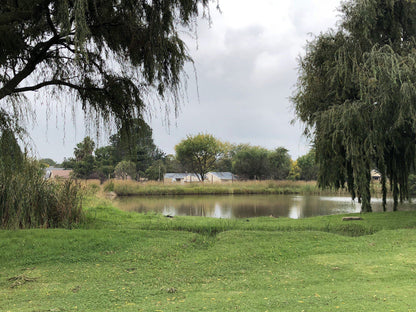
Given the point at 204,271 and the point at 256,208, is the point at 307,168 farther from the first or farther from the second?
the point at 204,271

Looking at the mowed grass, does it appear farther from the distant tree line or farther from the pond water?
the distant tree line

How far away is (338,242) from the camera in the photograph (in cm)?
732

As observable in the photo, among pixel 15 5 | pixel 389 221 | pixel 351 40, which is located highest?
pixel 351 40

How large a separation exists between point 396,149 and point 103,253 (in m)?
10.0

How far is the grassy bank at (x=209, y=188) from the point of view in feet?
106

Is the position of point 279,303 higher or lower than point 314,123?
lower

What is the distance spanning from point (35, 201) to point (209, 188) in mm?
26142

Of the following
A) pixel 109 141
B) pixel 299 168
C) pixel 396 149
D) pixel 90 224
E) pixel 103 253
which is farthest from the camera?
pixel 299 168

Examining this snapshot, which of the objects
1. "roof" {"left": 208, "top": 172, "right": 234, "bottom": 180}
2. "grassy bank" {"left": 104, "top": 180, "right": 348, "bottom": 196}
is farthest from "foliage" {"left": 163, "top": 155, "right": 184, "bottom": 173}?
"grassy bank" {"left": 104, "top": 180, "right": 348, "bottom": 196}

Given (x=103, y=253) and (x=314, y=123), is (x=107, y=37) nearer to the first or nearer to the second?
(x=103, y=253)

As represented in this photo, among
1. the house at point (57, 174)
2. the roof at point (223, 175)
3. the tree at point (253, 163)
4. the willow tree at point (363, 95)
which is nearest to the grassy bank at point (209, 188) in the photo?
the house at point (57, 174)

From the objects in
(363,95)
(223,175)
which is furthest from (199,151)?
(363,95)

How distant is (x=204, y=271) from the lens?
18.0ft

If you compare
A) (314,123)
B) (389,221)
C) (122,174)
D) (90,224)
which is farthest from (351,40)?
(122,174)
